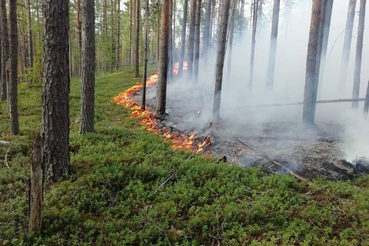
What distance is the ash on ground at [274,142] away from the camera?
7633 millimetres

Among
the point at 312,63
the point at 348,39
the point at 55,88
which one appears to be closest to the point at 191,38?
the point at 348,39

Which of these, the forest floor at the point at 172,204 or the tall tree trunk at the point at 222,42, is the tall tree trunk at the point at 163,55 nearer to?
the tall tree trunk at the point at 222,42

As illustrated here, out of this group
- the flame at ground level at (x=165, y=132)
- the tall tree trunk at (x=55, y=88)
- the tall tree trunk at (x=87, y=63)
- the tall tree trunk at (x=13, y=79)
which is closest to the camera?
the tall tree trunk at (x=55, y=88)

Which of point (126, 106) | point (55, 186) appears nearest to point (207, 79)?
point (126, 106)

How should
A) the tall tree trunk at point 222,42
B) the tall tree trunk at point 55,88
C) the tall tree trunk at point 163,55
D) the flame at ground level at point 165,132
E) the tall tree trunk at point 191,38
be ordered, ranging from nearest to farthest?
the tall tree trunk at point 55,88 → the flame at ground level at point 165,132 → the tall tree trunk at point 222,42 → the tall tree trunk at point 163,55 → the tall tree trunk at point 191,38

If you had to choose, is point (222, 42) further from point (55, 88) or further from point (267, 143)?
point (55, 88)

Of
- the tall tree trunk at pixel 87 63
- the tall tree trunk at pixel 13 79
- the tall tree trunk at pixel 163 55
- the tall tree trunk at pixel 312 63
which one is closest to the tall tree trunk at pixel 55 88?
the tall tree trunk at pixel 87 63

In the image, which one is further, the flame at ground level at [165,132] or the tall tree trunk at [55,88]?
the flame at ground level at [165,132]

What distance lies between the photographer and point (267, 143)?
31.6ft

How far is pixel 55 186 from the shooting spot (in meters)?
5.21

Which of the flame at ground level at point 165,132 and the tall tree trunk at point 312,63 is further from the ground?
the tall tree trunk at point 312,63

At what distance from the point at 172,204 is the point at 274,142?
Result: 5.98 m

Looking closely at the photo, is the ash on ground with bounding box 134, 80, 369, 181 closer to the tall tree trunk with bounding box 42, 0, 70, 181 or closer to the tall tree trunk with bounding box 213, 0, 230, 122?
the tall tree trunk with bounding box 213, 0, 230, 122

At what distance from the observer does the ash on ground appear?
7633 mm
